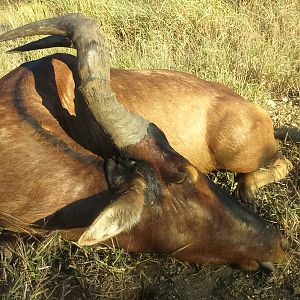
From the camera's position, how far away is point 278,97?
20.6 ft

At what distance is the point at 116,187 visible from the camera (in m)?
3.24

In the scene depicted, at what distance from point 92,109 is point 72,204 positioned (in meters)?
0.64

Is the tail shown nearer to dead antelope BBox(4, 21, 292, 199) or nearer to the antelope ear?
dead antelope BBox(4, 21, 292, 199)

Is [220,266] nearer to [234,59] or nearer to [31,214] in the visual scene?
[31,214]

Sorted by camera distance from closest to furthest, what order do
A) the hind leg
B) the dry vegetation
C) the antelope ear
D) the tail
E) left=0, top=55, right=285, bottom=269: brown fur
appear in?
the antelope ear → left=0, top=55, right=285, bottom=269: brown fur → the dry vegetation → the hind leg → the tail

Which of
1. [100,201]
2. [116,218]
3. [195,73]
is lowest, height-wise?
[195,73]

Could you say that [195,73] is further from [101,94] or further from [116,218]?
[116,218]

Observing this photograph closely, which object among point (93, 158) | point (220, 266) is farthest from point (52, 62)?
point (220, 266)

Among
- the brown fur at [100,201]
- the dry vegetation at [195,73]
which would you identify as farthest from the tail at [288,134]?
the brown fur at [100,201]

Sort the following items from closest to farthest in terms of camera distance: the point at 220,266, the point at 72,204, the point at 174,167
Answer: the point at 174,167 < the point at 72,204 < the point at 220,266

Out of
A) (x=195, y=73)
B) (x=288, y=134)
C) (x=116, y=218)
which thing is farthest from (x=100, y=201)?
(x=195, y=73)

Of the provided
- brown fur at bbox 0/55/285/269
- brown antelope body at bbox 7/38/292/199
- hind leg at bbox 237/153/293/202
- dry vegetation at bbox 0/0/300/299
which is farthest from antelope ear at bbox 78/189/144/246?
hind leg at bbox 237/153/293/202

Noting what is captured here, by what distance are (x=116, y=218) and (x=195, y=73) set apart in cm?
418

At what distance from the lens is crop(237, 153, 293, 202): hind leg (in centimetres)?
471
